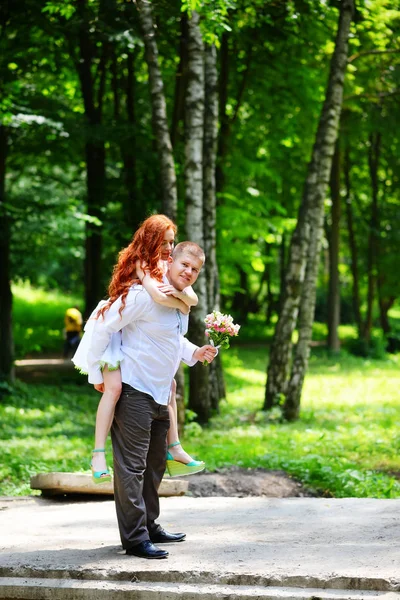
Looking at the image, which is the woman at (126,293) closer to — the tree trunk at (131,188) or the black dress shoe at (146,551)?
the black dress shoe at (146,551)

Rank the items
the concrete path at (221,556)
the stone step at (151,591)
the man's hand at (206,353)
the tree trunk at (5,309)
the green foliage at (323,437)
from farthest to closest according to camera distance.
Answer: the tree trunk at (5,309) → the green foliage at (323,437) → the man's hand at (206,353) → the concrete path at (221,556) → the stone step at (151,591)

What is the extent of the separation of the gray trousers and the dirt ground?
12.3 feet

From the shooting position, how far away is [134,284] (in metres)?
6.15

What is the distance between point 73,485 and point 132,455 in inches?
114

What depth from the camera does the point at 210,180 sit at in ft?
53.6

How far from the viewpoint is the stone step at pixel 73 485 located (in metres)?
8.66

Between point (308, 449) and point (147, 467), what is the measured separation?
21.0 feet

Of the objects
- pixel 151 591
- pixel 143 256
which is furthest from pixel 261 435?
pixel 151 591

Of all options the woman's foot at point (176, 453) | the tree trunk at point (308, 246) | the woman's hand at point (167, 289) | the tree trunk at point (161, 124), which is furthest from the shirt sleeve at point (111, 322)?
the tree trunk at point (308, 246)

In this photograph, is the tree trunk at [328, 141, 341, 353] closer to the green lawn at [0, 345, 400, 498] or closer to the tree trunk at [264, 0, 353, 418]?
the green lawn at [0, 345, 400, 498]

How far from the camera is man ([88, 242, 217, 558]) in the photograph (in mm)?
5957

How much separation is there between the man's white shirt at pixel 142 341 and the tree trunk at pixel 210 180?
9967mm

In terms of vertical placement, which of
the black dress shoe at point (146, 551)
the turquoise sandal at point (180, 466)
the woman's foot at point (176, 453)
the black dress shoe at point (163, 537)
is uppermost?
the woman's foot at point (176, 453)

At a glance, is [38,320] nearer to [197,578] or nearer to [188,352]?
[188,352]
